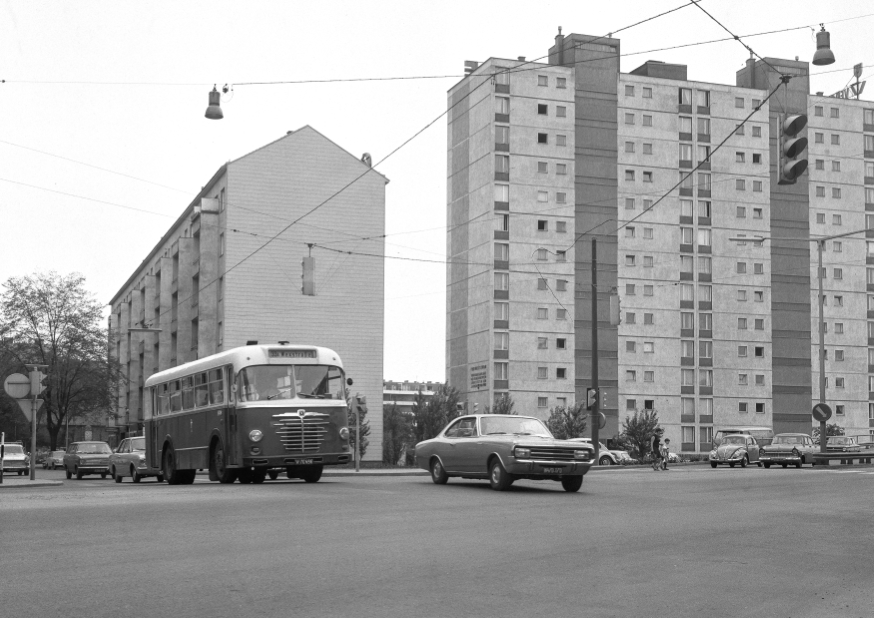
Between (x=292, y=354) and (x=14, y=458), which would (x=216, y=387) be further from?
(x=14, y=458)

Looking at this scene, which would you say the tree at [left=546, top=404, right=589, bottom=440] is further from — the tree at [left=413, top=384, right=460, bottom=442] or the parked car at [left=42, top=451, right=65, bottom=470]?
the parked car at [left=42, top=451, right=65, bottom=470]

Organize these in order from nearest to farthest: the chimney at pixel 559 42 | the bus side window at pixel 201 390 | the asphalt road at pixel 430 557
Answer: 1. the asphalt road at pixel 430 557
2. the bus side window at pixel 201 390
3. the chimney at pixel 559 42

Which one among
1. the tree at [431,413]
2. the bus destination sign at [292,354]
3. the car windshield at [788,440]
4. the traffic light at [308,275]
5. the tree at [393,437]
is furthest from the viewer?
the tree at [393,437]

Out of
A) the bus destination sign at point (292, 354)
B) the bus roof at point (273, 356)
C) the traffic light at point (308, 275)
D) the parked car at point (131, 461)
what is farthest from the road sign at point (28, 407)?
the bus destination sign at point (292, 354)

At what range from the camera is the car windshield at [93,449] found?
5040cm

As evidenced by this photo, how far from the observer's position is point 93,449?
5094 centimetres

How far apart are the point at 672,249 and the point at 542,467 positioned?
8267 cm

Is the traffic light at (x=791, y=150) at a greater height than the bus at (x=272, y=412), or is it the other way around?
the traffic light at (x=791, y=150)

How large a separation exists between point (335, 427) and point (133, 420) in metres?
80.5

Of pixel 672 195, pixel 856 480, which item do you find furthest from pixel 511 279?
pixel 856 480

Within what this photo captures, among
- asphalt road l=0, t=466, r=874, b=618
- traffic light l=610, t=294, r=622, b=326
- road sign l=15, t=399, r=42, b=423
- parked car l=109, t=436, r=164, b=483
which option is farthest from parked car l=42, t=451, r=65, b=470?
asphalt road l=0, t=466, r=874, b=618

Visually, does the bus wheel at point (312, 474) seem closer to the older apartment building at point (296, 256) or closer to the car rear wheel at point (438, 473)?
the car rear wheel at point (438, 473)

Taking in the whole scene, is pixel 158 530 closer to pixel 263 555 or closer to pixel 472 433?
pixel 263 555

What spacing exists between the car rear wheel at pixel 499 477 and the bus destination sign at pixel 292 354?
5.34 meters
